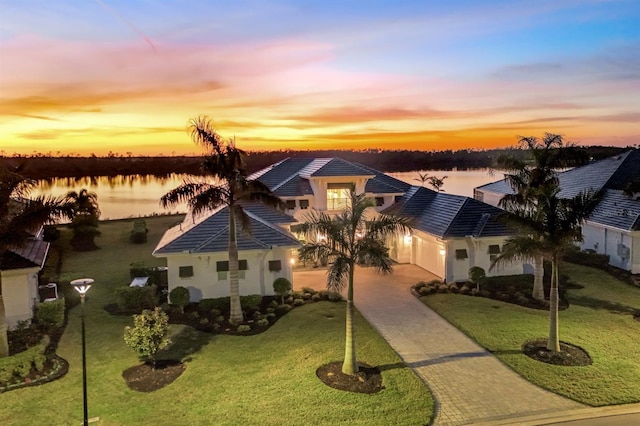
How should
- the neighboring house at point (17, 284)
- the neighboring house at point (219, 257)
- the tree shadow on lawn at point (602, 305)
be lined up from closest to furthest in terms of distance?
the neighboring house at point (17, 284) → the tree shadow on lawn at point (602, 305) → the neighboring house at point (219, 257)

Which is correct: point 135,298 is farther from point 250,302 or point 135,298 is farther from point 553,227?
point 553,227

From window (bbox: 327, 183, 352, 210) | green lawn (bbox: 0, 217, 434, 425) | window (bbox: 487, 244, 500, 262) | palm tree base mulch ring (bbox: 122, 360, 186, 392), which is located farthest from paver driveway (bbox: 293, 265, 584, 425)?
window (bbox: 327, 183, 352, 210)

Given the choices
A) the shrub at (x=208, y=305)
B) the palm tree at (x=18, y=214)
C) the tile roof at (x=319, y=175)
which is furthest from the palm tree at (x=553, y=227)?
the palm tree at (x=18, y=214)

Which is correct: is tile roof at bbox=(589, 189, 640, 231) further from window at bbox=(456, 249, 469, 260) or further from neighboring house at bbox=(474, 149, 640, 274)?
window at bbox=(456, 249, 469, 260)

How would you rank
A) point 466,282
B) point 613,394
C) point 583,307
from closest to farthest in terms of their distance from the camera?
point 613,394 < point 583,307 < point 466,282

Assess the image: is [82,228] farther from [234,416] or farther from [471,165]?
[471,165]

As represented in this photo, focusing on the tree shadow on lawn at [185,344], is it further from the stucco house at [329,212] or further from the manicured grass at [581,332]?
the manicured grass at [581,332]

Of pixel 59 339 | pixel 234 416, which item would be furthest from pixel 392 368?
pixel 59 339
